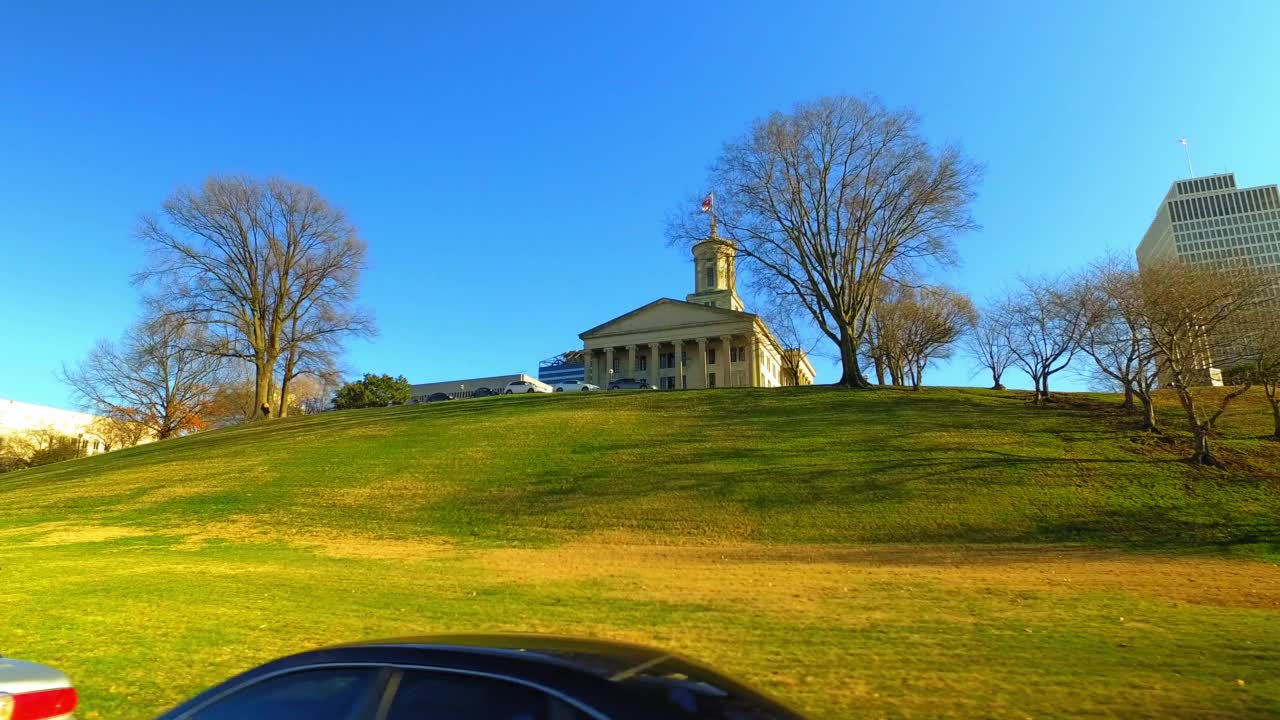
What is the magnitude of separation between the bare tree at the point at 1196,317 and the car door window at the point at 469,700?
26.4 metres

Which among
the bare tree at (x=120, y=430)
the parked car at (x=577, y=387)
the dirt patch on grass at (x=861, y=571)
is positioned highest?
the parked car at (x=577, y=387)

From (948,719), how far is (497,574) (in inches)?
445

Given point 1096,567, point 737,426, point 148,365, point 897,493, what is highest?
point 148,365

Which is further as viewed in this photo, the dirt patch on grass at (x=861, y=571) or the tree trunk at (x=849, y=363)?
the tree trunk at (x=849, y=363)

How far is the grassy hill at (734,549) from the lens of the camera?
22.7ft

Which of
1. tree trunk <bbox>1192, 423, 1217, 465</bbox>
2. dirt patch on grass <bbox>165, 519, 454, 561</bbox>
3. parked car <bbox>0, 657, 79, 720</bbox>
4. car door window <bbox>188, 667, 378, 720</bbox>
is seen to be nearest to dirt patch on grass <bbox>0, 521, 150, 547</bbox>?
dirt patch on grass <bbox>165, 519, 454, 561</bbox>

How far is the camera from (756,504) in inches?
854

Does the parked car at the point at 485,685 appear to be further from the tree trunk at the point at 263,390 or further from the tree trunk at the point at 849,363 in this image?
the tree trunk at the point at 263,390

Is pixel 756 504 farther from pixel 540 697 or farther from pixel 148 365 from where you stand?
pixel 148 365

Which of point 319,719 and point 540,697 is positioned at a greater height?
point 540,697

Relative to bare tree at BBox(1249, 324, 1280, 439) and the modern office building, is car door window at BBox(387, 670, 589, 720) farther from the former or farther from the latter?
the modern office building

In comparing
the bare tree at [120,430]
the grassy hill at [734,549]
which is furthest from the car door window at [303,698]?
the bare tree at [120,430]

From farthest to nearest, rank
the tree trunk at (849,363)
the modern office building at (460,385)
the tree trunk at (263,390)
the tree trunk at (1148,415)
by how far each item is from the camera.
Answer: the modern office building at (460,385), the tree trunk at (263,390), the tree trunk at (849,363), the tree trunk at (1148,415)

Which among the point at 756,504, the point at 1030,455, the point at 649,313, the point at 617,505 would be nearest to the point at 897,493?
the point at 756,504
